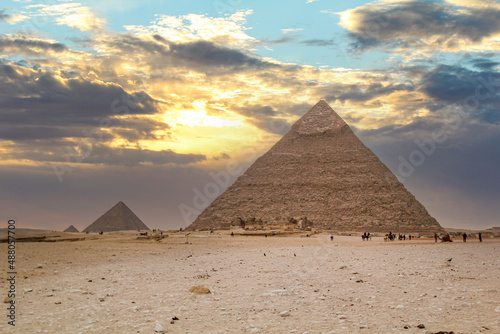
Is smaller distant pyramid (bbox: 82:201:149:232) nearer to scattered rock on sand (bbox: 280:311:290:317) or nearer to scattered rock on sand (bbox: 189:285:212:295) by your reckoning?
scattered rock on sand (bbox: 189:285:212:295)

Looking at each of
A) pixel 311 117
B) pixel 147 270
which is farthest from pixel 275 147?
pixel 147 270

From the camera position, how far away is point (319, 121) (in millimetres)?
111500

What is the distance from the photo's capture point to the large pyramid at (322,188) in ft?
284

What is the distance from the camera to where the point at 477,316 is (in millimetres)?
6656

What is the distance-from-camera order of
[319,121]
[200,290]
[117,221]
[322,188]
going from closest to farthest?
[200,290] → [117,221] → [322,188] → [319,121]

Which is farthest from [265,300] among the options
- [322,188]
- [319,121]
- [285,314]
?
[319,121]

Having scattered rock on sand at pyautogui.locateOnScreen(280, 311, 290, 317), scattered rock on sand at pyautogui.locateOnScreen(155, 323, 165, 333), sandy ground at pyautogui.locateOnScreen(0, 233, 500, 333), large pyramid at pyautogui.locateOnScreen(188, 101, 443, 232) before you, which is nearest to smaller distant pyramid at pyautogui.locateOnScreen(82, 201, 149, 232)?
large pyramid at pyautogui.locateOnScreen(188, 101, 443, 232)

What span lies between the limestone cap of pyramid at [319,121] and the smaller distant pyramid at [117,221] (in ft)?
156

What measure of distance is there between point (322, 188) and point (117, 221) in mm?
43439

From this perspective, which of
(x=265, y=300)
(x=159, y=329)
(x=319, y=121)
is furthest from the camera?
(x=319, y=121)

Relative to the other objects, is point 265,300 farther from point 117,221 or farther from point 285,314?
point 117,221

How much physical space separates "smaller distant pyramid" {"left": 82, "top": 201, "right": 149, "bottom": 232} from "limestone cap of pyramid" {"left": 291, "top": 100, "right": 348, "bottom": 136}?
156 feet

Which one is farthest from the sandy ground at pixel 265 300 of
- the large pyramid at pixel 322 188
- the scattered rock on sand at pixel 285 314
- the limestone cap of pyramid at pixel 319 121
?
the limestone cap of pyramid at pixel 319 121

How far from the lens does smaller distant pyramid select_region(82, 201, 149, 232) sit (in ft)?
284
